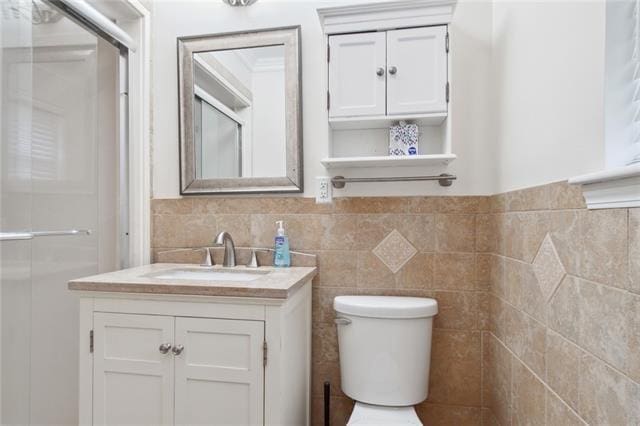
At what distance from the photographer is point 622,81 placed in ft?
2.53

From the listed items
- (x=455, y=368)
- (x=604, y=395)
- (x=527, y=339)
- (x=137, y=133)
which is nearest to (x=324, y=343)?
(x=455, y=368)

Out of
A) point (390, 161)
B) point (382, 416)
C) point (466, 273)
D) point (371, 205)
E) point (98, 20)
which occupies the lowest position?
point (382, 416)

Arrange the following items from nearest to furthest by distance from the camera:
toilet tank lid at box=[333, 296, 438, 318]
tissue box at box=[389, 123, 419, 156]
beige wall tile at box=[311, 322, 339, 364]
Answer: toilet tank lid at box=[333, 296, 438, 318] → tissue box at box=[389, 123, 419, 156] → beige wall tile at box=[311, 322, 339, 364]

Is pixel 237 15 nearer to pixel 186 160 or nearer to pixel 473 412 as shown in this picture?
pixel 186 160

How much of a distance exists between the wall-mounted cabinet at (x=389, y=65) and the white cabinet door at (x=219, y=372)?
2.49 feet

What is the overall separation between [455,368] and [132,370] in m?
1.30

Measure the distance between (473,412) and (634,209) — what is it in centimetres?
123

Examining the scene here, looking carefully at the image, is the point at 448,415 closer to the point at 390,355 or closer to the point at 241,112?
the point at 390,355

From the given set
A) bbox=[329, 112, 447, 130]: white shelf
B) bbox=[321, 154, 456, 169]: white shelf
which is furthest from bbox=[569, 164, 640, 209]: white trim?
bbox=[329, 112, 447, 130]: white shelf

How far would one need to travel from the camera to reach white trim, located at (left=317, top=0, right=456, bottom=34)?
1355 millimetres

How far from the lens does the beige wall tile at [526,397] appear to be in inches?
41.3

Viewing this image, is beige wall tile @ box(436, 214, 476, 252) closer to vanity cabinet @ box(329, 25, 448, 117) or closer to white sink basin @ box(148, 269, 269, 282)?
vanity cabinet @ box(329, 25, 448, 117)

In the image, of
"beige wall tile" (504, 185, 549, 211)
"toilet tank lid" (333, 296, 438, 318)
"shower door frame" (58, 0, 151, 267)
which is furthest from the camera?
"shower door frame" (58, 0, 151, 267)

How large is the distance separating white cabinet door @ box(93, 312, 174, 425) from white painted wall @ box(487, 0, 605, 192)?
133 centimetres
